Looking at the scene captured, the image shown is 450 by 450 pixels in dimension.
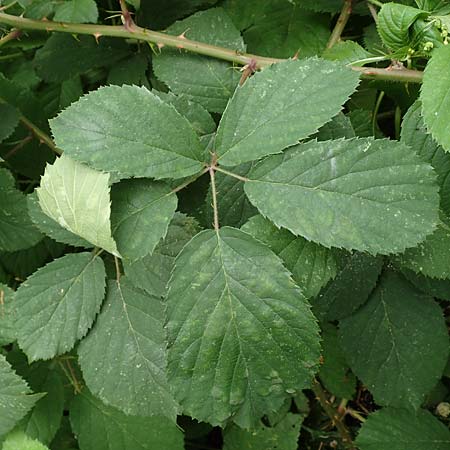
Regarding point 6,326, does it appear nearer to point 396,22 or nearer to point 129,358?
point 129,358

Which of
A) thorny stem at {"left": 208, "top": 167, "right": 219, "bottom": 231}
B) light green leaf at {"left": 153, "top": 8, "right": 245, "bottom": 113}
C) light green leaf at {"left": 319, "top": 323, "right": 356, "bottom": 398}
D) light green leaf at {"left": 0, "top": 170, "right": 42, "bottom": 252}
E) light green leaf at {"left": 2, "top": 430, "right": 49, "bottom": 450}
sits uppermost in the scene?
light green leaf at {"left": 153, "top": 8, "right": 245, "bottom": 113}

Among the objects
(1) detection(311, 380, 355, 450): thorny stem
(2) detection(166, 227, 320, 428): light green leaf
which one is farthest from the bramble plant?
(1) detection(311, 380, 355, 450): thorny stem

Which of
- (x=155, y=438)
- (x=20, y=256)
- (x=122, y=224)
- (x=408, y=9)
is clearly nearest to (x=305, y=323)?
(x=122, y=224)

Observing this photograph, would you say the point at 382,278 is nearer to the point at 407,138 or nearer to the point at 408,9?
the point at 407,138

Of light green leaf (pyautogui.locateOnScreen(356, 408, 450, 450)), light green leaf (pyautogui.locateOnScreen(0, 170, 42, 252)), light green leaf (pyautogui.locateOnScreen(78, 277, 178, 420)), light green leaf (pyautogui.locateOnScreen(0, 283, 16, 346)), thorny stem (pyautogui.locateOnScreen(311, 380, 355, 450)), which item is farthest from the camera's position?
thorny stem (pyautogui.locateOnScreen(311, 380, 355, 450))

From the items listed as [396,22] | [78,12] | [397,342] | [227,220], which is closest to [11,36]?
[78,12]

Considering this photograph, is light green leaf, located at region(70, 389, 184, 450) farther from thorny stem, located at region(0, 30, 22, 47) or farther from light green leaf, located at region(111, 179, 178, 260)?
thorny stem, located at region(0, 30, 22, 47)

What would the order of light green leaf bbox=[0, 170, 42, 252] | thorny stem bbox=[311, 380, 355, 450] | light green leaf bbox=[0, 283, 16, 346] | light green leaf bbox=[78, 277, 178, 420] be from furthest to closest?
thorny stem bbox=[311, 380, 355, 450], light green leaf bbox=[0, 170, 42, 252], light green leaf bbox=[0, 283, 16, 346], light green leaf bbox=[78, 277, 178, 420]
